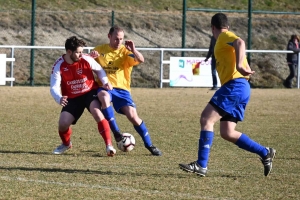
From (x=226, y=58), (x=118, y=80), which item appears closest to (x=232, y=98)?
(x=226, y=58)

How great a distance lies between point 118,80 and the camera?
8.98 m

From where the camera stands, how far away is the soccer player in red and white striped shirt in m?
8.39

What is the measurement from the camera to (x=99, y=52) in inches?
359

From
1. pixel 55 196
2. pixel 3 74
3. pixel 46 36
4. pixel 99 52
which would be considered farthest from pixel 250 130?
pixel 46 36

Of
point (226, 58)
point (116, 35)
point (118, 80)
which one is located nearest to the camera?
point (226, 58)

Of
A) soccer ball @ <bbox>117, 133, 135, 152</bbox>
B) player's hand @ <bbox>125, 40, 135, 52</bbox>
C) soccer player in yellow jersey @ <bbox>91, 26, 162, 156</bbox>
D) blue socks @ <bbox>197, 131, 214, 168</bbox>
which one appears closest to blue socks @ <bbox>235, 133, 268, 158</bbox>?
blue socks @ <bbox>197, 131, 214, 168</bbox>

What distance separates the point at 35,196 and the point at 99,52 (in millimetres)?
3514

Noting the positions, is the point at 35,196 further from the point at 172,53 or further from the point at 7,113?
the point at 172,53

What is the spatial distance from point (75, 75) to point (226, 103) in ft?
7.23

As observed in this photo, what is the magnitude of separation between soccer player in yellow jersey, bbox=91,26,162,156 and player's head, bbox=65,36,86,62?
0.38 m

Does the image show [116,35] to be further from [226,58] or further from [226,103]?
[226,103]

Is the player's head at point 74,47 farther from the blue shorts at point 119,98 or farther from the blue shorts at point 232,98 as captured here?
the blue shorts at point 232,98

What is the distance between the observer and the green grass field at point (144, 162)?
623 centimetres

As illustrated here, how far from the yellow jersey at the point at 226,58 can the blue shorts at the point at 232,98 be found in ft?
0.21
